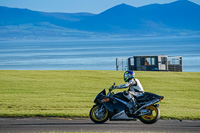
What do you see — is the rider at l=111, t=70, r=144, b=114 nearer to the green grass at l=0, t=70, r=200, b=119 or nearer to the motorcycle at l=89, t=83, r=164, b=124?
the motorcycle at l=89, t=83, r=164, b=124

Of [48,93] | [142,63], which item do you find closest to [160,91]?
[48,93]

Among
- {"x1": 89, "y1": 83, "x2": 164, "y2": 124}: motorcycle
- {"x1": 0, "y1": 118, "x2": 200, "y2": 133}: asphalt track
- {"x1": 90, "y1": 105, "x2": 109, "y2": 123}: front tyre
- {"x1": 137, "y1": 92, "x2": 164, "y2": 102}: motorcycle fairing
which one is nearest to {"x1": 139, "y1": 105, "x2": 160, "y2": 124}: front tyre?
{"x1": 89, "y1": 83, "x2": 164, "y2": 124}: motorcycle

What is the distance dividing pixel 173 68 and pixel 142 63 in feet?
12.8

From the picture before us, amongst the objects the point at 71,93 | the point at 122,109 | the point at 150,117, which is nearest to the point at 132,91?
the point at 122,109

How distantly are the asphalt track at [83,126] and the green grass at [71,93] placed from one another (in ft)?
3.15

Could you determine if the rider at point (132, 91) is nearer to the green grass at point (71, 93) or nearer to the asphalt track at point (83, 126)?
the asphalt track at point (83, 126)

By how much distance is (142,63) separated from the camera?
4984cm

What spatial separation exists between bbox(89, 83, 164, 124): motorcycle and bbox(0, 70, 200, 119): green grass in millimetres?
1639

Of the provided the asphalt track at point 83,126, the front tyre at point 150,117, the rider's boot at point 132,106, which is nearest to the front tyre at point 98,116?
the asphalt track at point 83,126

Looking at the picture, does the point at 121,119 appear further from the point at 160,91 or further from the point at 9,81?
the point at 9,81

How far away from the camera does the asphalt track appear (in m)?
10.8

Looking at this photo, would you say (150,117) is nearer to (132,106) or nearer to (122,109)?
(132,106)

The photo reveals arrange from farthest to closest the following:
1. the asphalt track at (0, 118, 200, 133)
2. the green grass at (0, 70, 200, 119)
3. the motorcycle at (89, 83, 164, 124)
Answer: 1. the green grass at (0, 70, 200, 119)
2. the motorcycle at (89, 83, 164, 124)
3. the asphalt track at (0, 118, 200, 133)

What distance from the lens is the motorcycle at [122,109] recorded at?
11578 mm
